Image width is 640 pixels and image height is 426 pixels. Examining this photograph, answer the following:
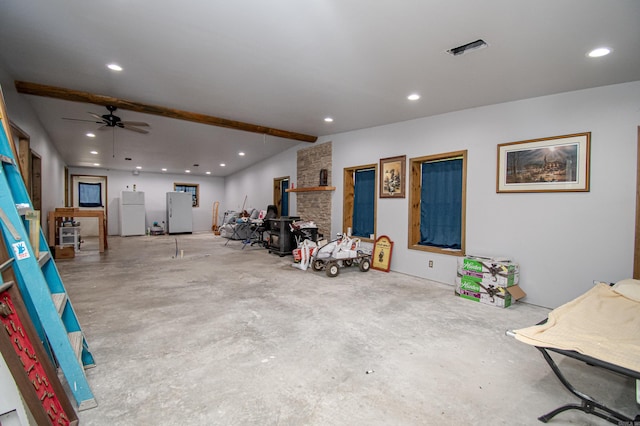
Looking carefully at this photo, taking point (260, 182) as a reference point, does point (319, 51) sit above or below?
above

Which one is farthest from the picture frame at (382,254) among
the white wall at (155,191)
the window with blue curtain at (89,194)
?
the window with blue curtain at (89,194)

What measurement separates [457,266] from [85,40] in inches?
202

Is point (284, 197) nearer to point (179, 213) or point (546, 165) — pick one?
point (179, 213)

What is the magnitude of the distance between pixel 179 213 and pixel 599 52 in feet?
40.0

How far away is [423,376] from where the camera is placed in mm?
2145

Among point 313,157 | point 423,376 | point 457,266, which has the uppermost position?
point 313,157

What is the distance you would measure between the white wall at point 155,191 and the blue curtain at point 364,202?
29.7 ft

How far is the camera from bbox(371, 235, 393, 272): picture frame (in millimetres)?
5379

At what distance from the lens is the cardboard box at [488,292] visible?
364 centimetres

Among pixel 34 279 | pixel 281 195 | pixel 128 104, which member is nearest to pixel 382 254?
pixel 281 195

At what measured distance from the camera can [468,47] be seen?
8.74 feet

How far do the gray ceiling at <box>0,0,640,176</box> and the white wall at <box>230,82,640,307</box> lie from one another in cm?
25

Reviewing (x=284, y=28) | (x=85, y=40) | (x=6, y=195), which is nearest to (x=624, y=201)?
(x=284, y=28)

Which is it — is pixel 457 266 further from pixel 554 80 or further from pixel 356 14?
pixel 356 14
